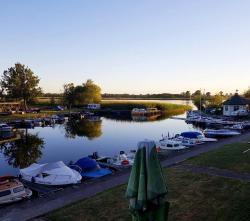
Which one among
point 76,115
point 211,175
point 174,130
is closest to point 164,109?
point 76,115

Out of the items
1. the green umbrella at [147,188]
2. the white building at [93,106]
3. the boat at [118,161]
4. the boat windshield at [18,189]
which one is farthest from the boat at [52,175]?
the white building at [93,106]

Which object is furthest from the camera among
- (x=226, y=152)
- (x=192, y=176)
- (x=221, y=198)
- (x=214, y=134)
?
(x=214, y=134)

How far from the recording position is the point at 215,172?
76.2 feet

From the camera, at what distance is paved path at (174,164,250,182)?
2162 cm

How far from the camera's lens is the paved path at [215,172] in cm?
2162

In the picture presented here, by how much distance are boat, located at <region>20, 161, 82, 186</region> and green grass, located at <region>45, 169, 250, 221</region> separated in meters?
5.99

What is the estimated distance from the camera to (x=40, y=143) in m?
54.0

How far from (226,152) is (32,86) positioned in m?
91.1

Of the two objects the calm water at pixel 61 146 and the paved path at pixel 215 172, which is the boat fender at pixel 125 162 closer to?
the paved path at pixel 215 172

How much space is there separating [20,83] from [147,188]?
108 m

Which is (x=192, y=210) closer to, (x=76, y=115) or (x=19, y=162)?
(x=19, y=162)

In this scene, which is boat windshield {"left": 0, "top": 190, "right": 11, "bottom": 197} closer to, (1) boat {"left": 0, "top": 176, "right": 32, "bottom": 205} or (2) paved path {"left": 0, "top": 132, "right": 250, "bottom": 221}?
(1) boat {"left": 0, "top": 176, "right": 32, "bottom": 205}

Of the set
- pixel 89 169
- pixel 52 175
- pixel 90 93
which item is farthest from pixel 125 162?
pixel 90 93

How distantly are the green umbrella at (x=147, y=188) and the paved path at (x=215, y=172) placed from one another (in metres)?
14.2
